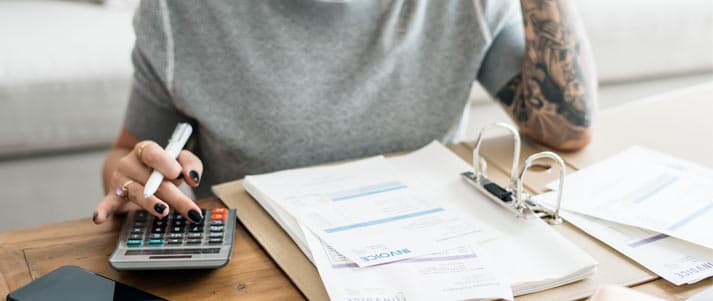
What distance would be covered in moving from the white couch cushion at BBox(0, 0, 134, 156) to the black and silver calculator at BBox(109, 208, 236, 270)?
0.95 meters

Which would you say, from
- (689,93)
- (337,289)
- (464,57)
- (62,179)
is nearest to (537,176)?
(464,57)

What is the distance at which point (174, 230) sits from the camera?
0.73 meters

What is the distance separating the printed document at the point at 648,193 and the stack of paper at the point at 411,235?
0.33ft

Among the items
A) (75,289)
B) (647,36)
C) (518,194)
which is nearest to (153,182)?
(75,289)

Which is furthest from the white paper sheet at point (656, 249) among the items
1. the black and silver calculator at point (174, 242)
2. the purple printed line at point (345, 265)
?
the black and silver calculator at point (174, 242)

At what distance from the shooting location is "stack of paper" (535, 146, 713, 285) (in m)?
0.71

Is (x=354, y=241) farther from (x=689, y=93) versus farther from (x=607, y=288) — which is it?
(x=689, y=93)

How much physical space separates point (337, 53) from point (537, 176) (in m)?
0.32

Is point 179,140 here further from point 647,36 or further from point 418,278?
point 647,36

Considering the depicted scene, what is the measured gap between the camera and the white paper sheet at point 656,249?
2.24ft

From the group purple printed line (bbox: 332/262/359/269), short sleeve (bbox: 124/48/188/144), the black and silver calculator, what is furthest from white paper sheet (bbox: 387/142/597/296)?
short sleeve (bbox: 124/48/188/144)

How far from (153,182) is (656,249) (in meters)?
0.49

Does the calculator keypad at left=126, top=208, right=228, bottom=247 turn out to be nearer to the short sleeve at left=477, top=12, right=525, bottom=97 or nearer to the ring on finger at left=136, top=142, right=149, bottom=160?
the ring on finger at left=136, top=142, right=149, bottom=160

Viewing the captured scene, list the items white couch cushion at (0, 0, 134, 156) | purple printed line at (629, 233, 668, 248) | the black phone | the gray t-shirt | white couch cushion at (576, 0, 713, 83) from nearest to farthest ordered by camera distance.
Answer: the black phone
purple printed line at (629, 233, 668, 248)
the gray t-shirt
white couch cushion at (0, 0, 134, 156)
white couch cushion at (576, 0, 713, 83)
